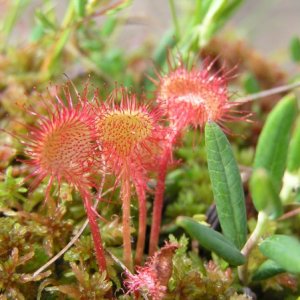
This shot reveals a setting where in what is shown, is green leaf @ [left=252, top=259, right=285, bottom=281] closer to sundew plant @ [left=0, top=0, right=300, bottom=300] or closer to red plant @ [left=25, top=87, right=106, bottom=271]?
sundew plant @ [left=0, top=0, right=300, bottom=300]

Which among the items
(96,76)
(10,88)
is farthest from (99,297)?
(96,76)

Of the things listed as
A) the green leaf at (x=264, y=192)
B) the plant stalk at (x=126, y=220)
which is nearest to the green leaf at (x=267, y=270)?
the green leaf at (x=264, y=192)

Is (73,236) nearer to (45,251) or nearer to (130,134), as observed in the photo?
(45,251)

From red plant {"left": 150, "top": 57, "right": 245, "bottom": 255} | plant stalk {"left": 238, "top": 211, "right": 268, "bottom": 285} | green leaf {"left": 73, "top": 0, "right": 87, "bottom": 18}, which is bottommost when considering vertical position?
plant stalk {"left": 238, "top": 211, "right": 268, "bottom": 285}

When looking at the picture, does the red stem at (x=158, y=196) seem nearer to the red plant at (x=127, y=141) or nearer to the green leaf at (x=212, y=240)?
the red plant at (x=127, y=141)

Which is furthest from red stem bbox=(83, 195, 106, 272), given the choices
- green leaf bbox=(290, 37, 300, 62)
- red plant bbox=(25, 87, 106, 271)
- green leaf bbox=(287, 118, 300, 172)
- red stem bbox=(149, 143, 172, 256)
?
green leaf bbox=(290, 37, 300, 62)

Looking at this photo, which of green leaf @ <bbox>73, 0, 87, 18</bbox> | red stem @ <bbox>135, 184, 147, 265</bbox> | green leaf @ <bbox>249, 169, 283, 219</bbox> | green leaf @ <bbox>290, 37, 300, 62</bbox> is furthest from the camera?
green leaf @ <bbox>290, 37, 300, 62</bbox>
